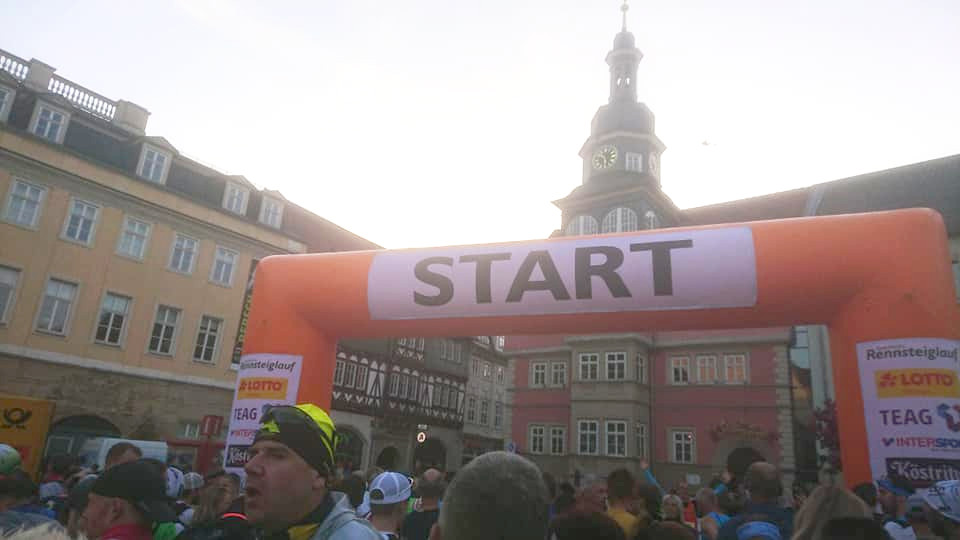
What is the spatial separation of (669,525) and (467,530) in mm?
1491

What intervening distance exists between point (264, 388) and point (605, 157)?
26947 millimetres

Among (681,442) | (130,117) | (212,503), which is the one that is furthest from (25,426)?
(681,442)

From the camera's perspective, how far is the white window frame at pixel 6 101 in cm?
1861

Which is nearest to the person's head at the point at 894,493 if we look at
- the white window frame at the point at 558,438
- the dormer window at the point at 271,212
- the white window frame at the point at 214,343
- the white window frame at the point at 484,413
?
the white window frame at the point at 558,438

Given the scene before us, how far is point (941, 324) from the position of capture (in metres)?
6.26

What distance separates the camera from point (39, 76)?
21609mm

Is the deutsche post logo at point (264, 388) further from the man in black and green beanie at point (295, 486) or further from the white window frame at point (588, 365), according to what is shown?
the white window frame at point (588, 365)

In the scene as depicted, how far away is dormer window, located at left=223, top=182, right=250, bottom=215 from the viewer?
80.4 ft

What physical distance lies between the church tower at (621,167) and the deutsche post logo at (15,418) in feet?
75.6

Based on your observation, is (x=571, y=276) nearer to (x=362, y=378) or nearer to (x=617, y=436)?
(x=617, y=436)

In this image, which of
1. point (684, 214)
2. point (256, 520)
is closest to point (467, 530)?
point (256, 520)

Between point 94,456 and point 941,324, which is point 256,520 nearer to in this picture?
point 941,324

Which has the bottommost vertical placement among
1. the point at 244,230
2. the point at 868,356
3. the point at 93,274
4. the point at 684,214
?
the point at 868,356

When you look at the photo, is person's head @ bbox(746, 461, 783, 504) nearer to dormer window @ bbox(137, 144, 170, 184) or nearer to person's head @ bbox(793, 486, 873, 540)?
person's head @ bbox(793, 486, 873, 540)
